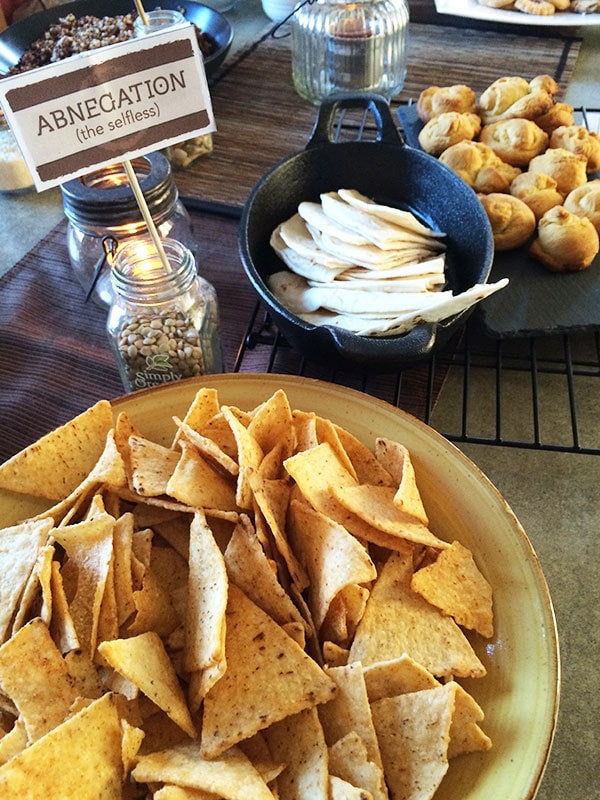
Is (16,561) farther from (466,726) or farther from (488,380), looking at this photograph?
(488,380)

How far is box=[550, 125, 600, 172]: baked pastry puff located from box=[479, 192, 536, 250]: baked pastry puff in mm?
259

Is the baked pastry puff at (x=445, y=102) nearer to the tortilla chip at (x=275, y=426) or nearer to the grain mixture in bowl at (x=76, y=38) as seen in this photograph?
the grain mixture in bowl at (x=76, y=38)

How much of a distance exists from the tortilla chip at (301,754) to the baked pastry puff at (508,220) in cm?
92

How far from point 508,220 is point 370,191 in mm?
273

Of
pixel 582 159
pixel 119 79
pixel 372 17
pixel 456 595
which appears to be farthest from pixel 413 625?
pixel 372 17

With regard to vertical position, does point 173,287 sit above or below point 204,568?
above

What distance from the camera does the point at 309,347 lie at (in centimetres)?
97

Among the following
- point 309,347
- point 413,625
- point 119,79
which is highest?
point 119,79

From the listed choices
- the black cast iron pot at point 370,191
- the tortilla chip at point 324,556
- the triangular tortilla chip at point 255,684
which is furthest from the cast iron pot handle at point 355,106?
the triangular tortilla chip at point 255,684

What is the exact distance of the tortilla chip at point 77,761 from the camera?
1.79 feet

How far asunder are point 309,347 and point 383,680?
487 millimetres

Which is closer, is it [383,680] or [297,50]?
[383,680]

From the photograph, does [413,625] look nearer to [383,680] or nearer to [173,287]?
[383,680]

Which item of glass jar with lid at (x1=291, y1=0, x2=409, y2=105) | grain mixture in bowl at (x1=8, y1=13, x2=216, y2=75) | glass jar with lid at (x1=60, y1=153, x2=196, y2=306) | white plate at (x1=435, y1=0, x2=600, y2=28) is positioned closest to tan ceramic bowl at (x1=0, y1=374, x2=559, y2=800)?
glass jar with lid at (x1=60, y1=153, x2=196, y2=306)
